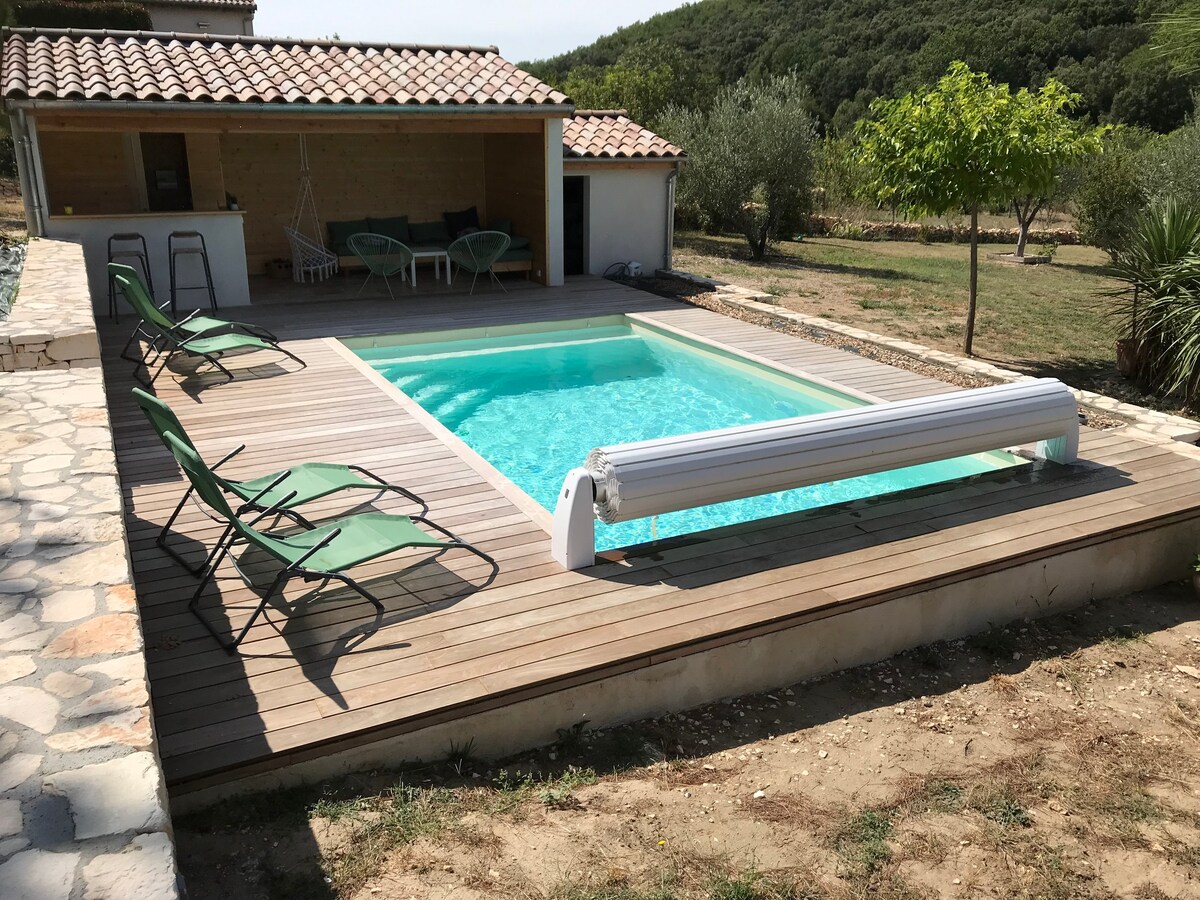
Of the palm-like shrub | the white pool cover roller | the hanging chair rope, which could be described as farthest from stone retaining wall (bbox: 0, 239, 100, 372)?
the palm-like shrub

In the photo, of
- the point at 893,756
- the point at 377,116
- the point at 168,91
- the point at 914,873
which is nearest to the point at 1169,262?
the point at 893,756

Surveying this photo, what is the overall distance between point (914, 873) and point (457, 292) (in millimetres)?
10250

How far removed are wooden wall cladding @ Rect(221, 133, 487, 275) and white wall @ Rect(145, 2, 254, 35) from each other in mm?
13211

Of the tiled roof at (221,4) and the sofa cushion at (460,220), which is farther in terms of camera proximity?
the tiled roof at (221,4)

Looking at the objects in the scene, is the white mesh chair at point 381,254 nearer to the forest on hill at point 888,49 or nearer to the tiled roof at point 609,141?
the tiled roof at point 609,141

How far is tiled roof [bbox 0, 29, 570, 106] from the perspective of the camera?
9906 millimetres

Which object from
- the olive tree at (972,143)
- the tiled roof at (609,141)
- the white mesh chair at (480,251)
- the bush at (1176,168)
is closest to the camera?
the olive tree at (972,143)

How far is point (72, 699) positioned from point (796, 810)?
2.42 m

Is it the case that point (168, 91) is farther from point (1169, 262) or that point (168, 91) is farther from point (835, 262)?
point (835, 262)

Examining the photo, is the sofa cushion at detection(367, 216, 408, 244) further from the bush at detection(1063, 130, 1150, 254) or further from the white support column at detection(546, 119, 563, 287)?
the bush at detection(1063, 130, 1150, 254)

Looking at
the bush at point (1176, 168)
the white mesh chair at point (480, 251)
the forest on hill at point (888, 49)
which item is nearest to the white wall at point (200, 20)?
the forest on hill at point (888, 49)

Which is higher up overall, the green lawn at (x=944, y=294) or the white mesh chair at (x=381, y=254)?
the white mesh chair at (x=381, y=254)

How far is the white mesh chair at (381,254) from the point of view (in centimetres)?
1142

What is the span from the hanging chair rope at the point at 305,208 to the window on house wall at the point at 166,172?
1.54 meters
